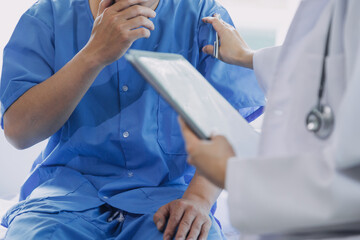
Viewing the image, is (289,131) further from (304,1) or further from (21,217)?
(21,217)

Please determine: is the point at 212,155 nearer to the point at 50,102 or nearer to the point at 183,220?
the point at 183,220

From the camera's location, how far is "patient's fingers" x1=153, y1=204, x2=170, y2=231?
3.18ft

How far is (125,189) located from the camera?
3.63 ft

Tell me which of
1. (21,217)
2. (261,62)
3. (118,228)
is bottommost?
(118,228)

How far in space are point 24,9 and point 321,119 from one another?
1.57 metres

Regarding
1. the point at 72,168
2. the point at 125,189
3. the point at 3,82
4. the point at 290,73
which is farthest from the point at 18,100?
the point at 290,73

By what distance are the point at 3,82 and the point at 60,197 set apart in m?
0.31

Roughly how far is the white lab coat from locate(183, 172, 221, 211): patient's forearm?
1.26ft

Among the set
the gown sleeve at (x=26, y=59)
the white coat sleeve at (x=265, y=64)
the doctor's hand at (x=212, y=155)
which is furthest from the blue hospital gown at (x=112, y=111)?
the doctor's hand at (x=212, y=155)

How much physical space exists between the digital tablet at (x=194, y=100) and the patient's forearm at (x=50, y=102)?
258 millimetres

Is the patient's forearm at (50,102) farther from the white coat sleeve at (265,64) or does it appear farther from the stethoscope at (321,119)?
the stethoscope at (321,119)

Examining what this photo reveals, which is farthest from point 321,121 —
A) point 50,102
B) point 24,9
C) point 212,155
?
point 24,9

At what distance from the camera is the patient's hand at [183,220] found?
0.95 meters

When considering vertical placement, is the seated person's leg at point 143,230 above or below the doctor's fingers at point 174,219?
below
